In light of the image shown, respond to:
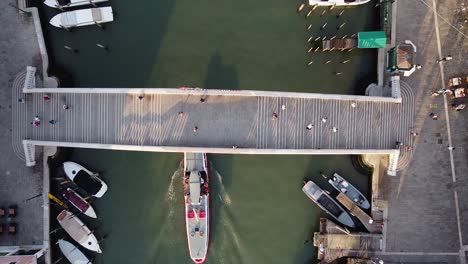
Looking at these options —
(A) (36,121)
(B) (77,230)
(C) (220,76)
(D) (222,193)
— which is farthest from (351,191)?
(A) (36,121)

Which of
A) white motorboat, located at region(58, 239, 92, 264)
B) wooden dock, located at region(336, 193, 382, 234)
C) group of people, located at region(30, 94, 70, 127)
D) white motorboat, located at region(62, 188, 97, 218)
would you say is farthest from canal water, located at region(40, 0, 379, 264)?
group of people, located at region(30, 94, 70, 127)

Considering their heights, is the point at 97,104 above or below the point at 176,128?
above

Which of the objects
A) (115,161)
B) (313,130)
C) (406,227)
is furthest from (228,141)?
(406,227)

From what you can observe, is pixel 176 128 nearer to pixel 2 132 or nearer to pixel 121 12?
pixel 121 12

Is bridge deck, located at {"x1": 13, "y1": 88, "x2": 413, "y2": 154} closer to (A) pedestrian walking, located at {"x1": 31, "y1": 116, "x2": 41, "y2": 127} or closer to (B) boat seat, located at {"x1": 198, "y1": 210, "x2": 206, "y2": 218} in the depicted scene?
(A) pedestrian walking, located at {"x1": 31, "y1": 116, "x2": 41, "y2": 127}

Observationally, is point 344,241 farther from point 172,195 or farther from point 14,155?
point 14,155

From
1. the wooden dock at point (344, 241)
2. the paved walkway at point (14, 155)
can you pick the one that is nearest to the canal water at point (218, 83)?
the wooden dock at point (344, 241)
